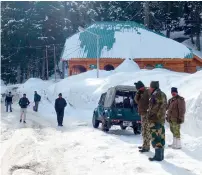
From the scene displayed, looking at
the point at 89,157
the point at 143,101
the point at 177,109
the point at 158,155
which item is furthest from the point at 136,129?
the point at 158,155

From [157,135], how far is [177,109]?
2455 mm

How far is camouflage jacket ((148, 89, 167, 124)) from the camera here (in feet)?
29.4

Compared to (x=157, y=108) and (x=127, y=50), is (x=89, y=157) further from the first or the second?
(x=127, y=50)

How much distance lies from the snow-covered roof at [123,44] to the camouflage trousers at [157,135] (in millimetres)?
33073

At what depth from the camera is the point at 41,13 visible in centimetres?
5612

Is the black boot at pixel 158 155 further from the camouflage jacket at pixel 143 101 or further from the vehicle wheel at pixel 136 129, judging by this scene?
the vehicle wheel at pixel 136 129

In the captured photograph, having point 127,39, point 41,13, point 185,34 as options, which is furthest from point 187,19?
point 41,13

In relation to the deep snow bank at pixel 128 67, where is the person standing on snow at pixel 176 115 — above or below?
below

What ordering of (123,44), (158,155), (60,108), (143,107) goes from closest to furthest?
1. (158,155)
2. (143,107)
3. (60,108)
4. (123,44)

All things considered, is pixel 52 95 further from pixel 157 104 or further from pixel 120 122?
pixel 157 104

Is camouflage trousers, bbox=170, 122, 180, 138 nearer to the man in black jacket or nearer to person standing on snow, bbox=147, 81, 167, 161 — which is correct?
person standing on snow, bbox=147, 81, 167, 161

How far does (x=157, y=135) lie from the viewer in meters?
8.91

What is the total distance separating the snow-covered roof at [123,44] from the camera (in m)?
42.2

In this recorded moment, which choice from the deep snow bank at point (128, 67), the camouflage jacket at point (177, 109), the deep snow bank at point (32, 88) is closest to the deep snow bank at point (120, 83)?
the deep snow bank at point (32, 88)
